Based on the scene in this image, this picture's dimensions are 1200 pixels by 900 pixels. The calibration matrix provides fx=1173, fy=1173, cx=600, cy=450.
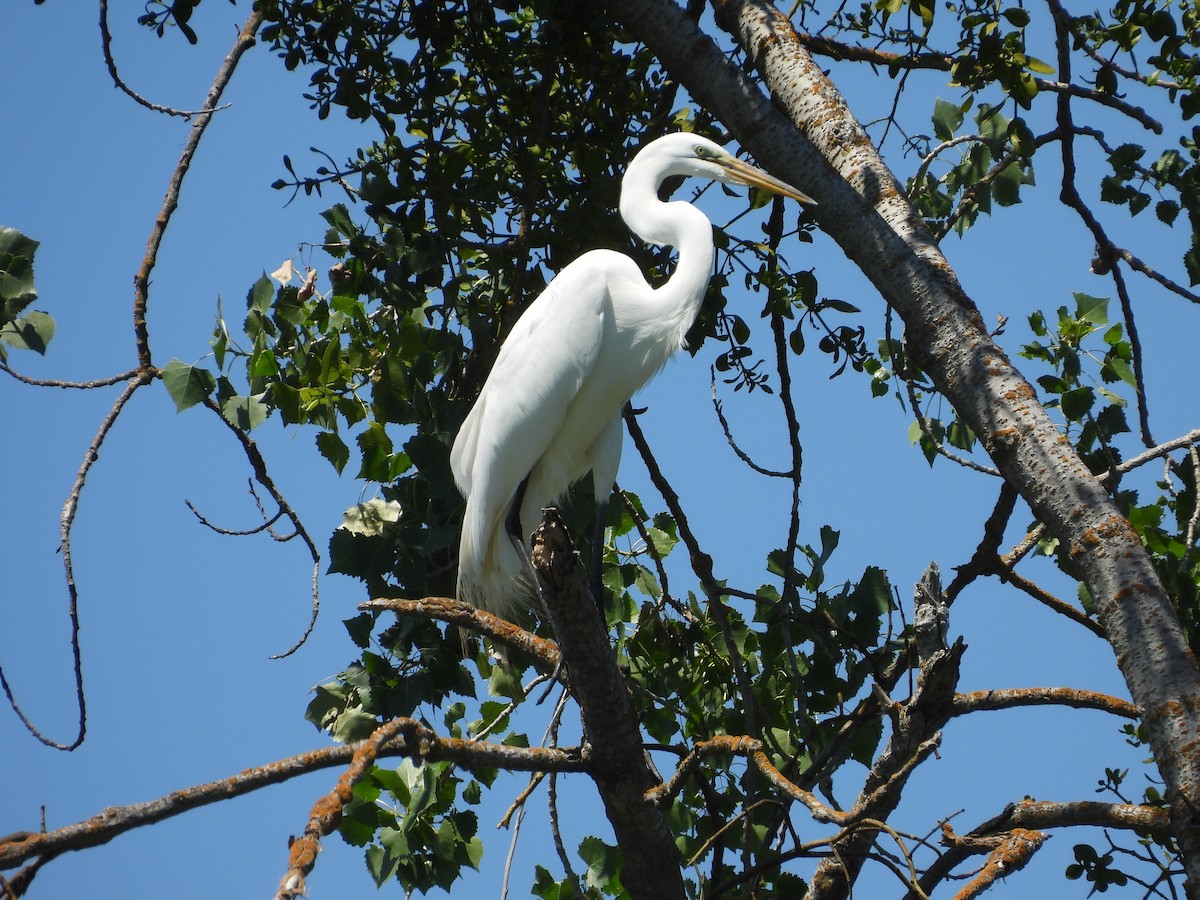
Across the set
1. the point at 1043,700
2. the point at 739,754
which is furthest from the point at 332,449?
the point at 1043,700

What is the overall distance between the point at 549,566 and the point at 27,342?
1.41 m

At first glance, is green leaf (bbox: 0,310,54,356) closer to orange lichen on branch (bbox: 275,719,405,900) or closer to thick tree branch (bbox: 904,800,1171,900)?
orange lichen on branch (bbox: 275,719,405,900)

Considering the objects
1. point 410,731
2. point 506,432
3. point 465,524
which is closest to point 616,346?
point 506,432

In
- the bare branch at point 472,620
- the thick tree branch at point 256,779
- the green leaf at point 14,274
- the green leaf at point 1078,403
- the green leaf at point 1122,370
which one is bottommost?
→ the thick tree branch at point 256,779

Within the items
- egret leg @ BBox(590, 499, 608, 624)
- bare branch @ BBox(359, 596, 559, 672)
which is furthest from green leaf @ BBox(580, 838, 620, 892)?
egret leg @ BBox(590, 499, 608, 624)

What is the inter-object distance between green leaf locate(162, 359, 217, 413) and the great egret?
1.01 metres

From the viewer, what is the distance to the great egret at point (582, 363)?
12.9 feet

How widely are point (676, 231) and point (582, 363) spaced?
0.54 meters

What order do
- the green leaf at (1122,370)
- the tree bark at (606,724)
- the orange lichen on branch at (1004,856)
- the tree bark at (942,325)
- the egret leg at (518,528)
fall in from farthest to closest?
the egret leg at (518,528) < the green leaf at (1122,370) < the tree bark at (606,724) < the tree bark at (942,325) < the orange lichen on branch at (1004,856)

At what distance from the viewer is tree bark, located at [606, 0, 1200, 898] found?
96.1 inches

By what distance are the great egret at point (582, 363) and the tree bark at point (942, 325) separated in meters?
0.47

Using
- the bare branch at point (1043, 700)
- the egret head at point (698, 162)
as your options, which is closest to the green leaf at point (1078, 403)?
the bare branch at point (1043, 700)

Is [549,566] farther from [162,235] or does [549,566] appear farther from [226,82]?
[226,82]

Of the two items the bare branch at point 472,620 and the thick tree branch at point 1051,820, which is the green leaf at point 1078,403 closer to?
the thick tree branch at point 1051,820
